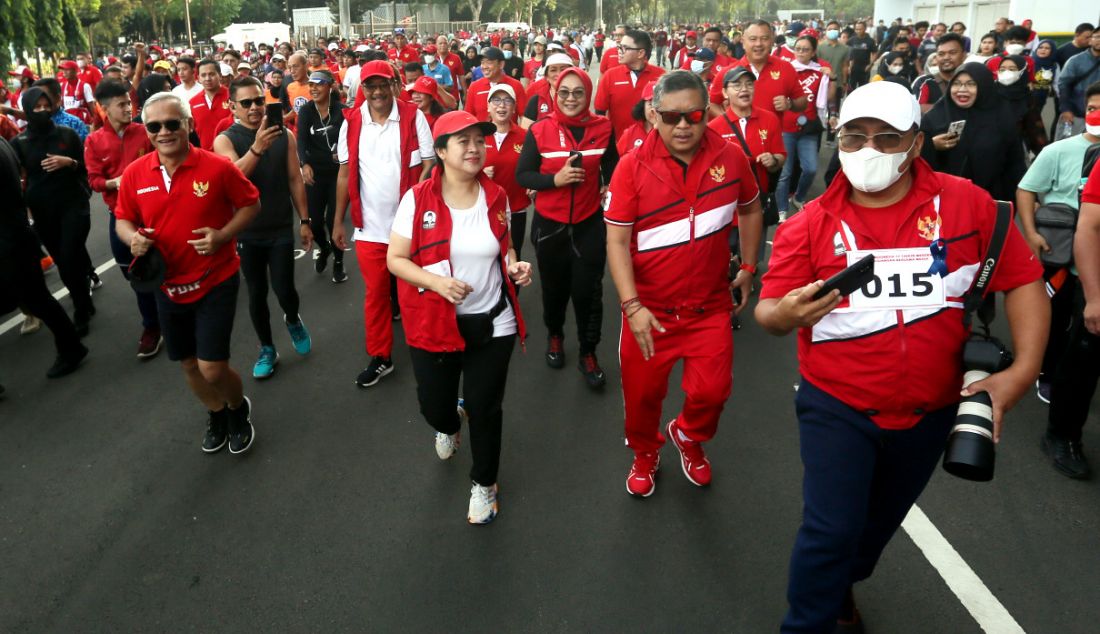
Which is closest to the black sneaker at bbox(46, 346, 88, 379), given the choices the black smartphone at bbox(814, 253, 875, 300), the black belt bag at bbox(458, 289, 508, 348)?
the black belt bag at bbox(458, 289, 508, 348)

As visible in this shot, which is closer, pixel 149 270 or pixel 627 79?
pixel 149 270

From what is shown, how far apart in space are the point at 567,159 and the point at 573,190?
23cm

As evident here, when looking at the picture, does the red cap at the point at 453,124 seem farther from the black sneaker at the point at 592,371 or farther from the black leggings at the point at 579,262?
the black sneaker at the point at 592,371

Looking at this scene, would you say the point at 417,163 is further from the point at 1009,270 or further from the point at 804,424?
the point at 1009,270

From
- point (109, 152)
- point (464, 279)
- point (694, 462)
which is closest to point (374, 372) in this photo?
point (464, 279)

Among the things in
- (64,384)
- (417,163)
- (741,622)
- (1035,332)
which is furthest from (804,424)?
(64,384)

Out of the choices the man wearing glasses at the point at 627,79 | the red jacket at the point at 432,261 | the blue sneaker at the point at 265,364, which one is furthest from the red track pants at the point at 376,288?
the man wearing glasses at the point at 627,79

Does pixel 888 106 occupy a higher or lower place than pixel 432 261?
higher

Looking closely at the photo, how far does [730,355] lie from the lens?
3949 millimetres

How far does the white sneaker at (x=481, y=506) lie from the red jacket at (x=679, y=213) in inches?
50.3

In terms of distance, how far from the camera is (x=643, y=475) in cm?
425

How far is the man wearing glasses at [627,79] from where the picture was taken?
802cm

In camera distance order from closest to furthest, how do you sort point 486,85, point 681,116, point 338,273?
point 681,116 < point 338,273 < point 486,85

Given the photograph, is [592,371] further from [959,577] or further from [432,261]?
[959,577]
